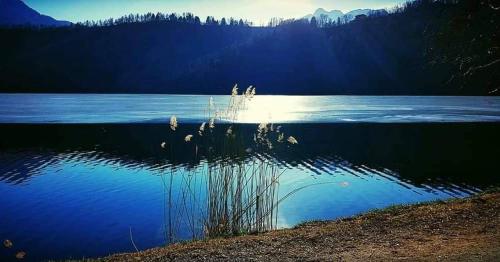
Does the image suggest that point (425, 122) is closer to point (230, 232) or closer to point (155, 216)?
point (155, 216)

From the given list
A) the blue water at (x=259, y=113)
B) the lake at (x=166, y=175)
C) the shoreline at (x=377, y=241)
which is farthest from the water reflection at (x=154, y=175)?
the blue water at (x=259, y=113)

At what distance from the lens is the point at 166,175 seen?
3017 cm

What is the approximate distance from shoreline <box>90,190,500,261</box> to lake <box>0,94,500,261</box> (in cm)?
345

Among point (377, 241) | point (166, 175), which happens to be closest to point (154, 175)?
point (166, 175)

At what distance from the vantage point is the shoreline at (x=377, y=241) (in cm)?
917

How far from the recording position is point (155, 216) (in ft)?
65.1

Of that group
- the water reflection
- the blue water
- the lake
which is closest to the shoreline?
the water reflection

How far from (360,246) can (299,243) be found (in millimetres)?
1308

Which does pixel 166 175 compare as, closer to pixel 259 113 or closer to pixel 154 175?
pixel 154 175

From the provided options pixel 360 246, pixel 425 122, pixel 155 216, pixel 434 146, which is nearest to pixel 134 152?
pixel 155 216

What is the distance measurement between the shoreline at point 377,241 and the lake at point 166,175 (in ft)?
11.3

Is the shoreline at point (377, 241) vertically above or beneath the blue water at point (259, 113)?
above

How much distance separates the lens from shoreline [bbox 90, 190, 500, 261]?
30.1ft

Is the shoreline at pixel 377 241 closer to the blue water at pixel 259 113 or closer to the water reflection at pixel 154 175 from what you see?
the water reflection at pixel 154 175
